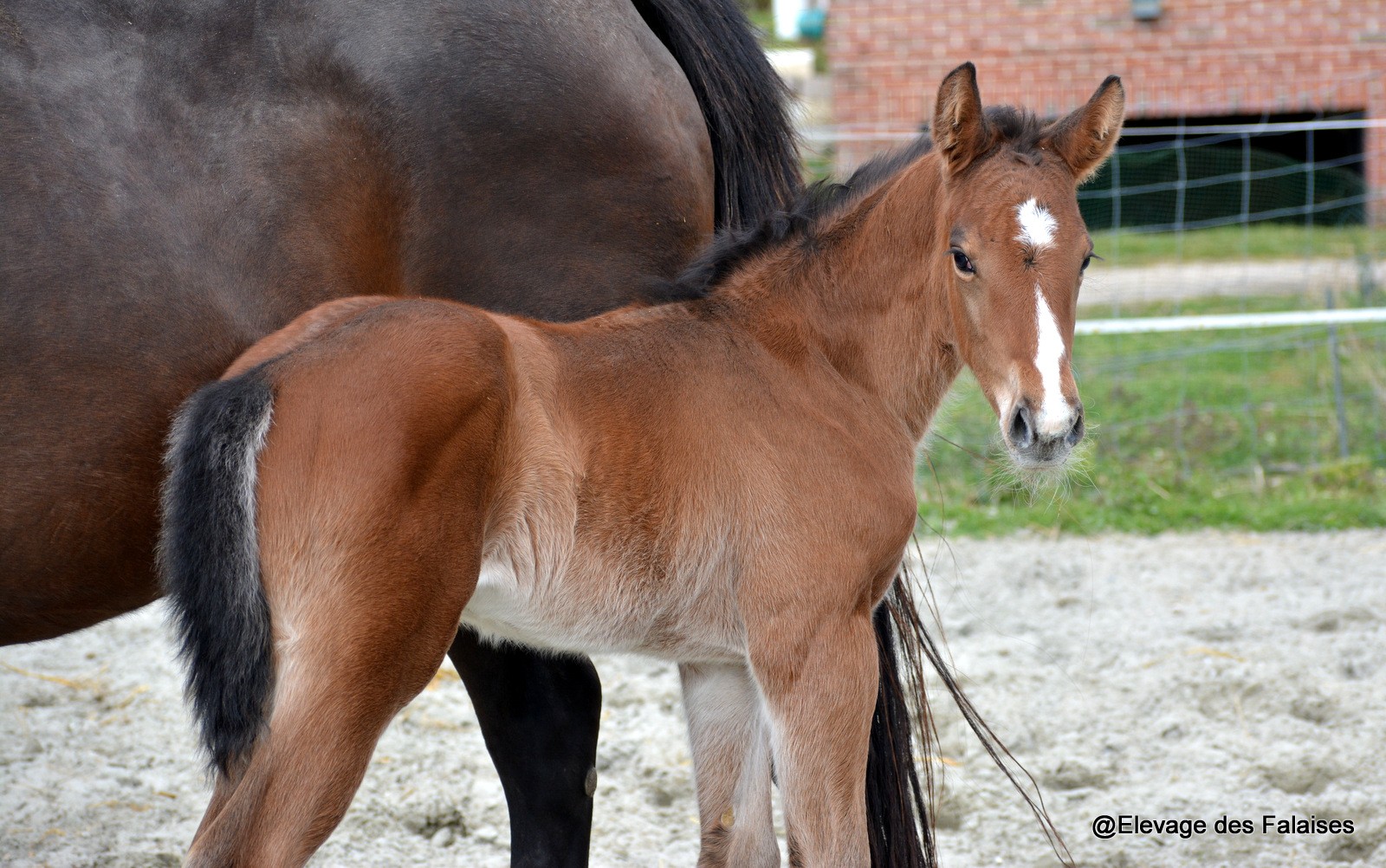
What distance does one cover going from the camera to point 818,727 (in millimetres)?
2160

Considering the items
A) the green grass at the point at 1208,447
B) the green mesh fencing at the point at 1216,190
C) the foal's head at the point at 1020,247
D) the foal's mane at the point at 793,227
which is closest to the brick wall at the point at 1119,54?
the green mesh fencing at the point at 1216,190

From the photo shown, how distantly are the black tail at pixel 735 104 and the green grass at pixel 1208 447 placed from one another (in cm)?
276

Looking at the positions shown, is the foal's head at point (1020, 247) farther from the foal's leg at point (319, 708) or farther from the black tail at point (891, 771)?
the foal's leg at point (319, 708)

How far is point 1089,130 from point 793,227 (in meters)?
0.59

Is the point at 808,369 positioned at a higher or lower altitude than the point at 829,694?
higher

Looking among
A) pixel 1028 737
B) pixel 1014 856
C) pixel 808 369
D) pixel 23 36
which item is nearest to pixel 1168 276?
pixel 1028 737

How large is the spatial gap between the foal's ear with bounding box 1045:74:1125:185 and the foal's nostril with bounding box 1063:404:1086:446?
521 millimetres

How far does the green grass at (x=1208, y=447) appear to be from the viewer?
579 cm

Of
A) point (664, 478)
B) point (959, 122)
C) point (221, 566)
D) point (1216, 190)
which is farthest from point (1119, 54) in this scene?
point (221, 566)

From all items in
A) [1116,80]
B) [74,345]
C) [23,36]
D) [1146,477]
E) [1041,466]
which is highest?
[23,36]

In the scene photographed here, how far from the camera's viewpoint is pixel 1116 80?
229cm

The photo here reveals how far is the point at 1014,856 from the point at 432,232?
80.1 inches

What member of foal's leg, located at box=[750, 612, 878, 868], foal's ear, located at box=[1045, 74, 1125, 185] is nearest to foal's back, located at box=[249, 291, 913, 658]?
foal's leg, located at box=[750, 612, 878, 868]

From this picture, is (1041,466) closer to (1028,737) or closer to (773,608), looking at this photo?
(773,608)
